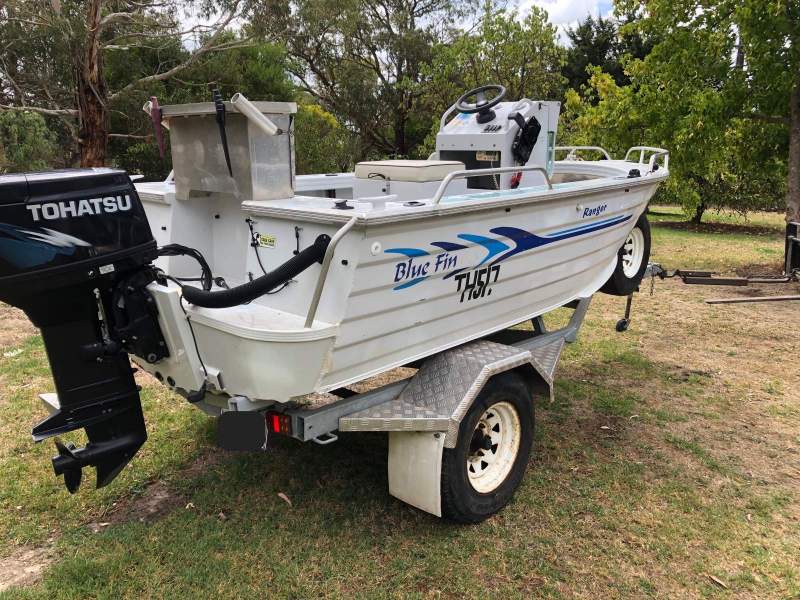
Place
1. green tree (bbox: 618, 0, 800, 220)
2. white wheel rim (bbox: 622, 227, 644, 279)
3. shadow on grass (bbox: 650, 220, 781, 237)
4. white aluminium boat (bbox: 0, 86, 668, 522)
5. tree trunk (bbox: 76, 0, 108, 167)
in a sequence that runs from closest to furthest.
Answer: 1. white aluminium boat (bbox: 0, 86, 668, 522)
2. white wheel rim (bbox: 622, 227, 644, 279)
3. green tree (bbox: 618, 0, 800, 220)
4. tree trunk (bbox: 76, 0, 108, 167)
5. shadow on grass (bbox: 650, 220, 781, 237)

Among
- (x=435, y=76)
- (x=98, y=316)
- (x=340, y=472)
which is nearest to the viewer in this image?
(x=98, y=316)

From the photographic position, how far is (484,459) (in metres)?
3.54

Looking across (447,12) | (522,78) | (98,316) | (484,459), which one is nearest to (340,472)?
(484,459)

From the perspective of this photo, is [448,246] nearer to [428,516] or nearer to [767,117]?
[428,516]

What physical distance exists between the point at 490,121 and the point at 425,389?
8.16 feet

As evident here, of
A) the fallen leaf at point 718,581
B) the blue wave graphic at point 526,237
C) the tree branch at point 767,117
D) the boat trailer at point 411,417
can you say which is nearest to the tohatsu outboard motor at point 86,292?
the boat trailer at point 411,417

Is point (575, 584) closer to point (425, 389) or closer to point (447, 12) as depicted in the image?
point (425, 389)

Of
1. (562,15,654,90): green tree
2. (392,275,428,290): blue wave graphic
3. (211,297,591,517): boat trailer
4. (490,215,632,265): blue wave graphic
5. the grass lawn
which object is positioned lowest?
the grass lawn

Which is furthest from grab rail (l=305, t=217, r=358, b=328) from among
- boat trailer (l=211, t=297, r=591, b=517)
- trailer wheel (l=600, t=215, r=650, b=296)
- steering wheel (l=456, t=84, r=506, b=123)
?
trailer wheel (l=600, t=215, r=650, b=296)

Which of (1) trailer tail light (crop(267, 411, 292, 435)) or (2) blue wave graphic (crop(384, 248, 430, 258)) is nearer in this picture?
(2) blue wave graphic (crop(384, 248, 430, 258))

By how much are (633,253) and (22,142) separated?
12526mm

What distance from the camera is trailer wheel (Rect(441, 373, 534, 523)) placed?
3.20 metres

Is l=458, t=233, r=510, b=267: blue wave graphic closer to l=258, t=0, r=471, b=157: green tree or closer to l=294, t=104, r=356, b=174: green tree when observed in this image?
l=294, t=104, r=356, b=174: green tree

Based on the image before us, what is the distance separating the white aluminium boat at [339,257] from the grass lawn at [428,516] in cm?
84
